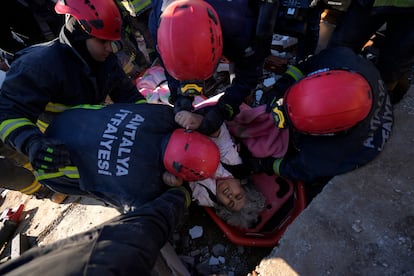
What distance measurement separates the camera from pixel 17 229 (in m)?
3.41

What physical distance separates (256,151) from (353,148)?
797mm

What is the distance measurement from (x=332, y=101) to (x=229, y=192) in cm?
101

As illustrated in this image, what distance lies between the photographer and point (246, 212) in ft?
8.14

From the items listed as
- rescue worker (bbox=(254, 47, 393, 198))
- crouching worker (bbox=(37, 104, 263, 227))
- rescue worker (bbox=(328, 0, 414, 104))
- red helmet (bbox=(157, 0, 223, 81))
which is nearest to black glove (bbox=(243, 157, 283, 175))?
rescue worker (bbox=(254, 47, 393, 198))

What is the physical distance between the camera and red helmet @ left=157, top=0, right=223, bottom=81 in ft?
→ 6.27

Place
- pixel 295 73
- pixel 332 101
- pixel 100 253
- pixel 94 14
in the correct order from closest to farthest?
1. pixel 100 253
2. pixel 332 101
3. pixel 94 14
4. pixel 295 73

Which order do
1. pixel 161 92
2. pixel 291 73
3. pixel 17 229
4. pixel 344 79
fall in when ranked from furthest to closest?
pixel 161 92 < pixel 17 229 < pixel 291 73 < pixel 344 79

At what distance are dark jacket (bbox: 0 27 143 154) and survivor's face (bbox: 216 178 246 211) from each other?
1408 millimetres

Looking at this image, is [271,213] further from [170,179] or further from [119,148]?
[119,148]

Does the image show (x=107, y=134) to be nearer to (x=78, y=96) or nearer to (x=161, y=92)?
(x=78, y=96)

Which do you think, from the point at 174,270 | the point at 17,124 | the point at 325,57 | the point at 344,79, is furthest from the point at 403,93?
the point at 17,124

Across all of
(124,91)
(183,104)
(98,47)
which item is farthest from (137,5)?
(183,104)

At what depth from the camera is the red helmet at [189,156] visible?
1978mm

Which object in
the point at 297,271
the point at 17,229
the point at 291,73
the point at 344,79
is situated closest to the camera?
the point at 297,271
